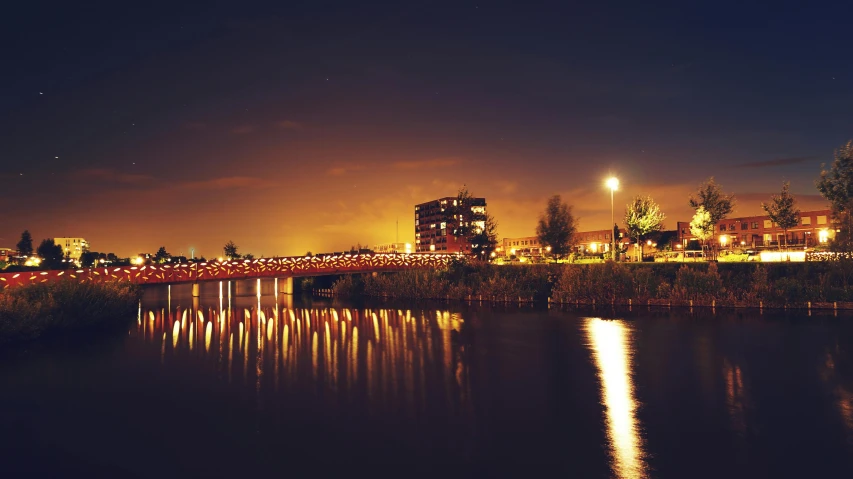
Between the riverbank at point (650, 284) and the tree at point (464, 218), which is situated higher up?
the tree at point (464, 218)

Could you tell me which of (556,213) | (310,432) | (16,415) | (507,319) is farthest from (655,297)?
(16,415)

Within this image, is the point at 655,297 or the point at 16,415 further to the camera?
the point at 655,297

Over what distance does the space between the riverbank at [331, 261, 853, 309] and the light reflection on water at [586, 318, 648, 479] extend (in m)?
10.5

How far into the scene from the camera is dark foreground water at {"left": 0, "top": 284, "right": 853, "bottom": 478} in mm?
10758

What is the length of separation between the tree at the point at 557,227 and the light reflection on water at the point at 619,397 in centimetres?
3451

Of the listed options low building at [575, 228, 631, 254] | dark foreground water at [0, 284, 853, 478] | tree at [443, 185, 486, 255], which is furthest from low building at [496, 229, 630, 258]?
dark foreground water at [0, 284, 853, 478]

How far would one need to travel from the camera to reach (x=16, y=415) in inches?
574

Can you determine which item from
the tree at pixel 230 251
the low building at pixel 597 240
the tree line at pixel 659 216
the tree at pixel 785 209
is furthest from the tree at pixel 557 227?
the tree at pixel 230 251

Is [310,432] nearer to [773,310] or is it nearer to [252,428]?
[252,428]

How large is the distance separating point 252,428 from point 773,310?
3304 cm

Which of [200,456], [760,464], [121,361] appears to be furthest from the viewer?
[121,361]

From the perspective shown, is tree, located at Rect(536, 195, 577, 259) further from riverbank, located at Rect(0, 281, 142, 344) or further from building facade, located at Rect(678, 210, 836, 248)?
riverbank, located at Rect(0, 281, 142, 344)

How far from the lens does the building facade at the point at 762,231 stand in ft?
266

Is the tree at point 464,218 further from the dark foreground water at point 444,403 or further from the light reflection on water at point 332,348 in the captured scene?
the dark foreground water at point 444,403
